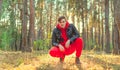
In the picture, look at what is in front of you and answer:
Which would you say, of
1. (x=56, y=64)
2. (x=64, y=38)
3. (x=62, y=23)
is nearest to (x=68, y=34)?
(x=64, y=38)

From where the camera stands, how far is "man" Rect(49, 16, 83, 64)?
280 inches

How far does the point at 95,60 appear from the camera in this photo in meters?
8.28

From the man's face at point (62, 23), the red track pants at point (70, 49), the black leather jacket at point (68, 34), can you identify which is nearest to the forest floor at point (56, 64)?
the red track pants at point (70, 49)

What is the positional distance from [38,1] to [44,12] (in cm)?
616

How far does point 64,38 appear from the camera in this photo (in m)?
7.24

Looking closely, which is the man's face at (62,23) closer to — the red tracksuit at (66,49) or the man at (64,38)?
the man at (64,38)

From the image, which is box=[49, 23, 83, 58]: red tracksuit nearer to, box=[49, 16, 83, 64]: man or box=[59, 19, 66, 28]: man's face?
box=[49, 16, 83, 64]: man

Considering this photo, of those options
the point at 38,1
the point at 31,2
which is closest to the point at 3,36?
the point at 38,1

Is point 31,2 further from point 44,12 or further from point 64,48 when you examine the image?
point 44,12

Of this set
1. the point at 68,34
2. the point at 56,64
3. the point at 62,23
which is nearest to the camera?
the point at 62,23

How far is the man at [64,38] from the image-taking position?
7.11 meters

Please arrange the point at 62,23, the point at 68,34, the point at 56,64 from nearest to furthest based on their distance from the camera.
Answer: the point at 62,23
the point at 68,34
the point at 56,64

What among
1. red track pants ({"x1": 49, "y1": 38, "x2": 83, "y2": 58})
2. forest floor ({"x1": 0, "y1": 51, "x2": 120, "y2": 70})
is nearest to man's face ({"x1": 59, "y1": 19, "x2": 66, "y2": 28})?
red track pants ({"x1": 49, "y1": 38, "x2": 83, "y2": 58})

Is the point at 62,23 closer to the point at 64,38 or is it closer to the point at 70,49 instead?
the point at 64,38
